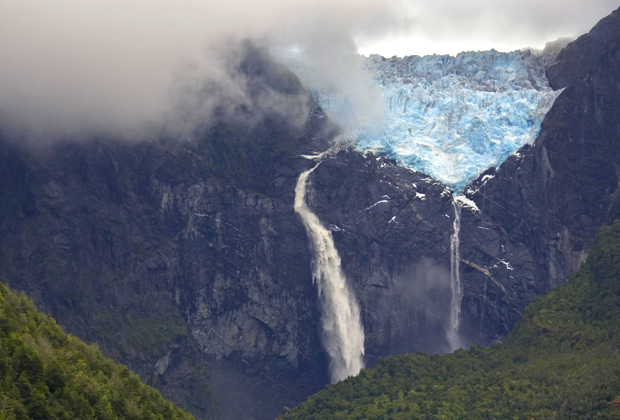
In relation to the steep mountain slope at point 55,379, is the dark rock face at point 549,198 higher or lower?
higher

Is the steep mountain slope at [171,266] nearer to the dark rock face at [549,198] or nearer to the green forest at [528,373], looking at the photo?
the green forest at [528,373]

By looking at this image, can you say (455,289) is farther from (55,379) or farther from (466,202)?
(55,379)

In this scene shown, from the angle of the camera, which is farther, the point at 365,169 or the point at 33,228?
the point at 365,169

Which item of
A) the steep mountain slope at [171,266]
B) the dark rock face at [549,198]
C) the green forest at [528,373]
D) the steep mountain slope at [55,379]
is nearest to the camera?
the steep mountain slope at [55,379]

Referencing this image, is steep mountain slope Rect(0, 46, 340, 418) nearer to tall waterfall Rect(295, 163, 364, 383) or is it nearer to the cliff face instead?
the cliff face

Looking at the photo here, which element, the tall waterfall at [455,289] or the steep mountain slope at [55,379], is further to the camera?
the tall waterfall at [455,289]

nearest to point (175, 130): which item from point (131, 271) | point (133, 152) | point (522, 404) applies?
point (133, 152)

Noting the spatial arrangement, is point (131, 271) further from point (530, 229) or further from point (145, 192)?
point (530, 229)

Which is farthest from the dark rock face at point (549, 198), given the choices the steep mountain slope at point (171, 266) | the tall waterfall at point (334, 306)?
the steep mountain slope at point (171, 266)
